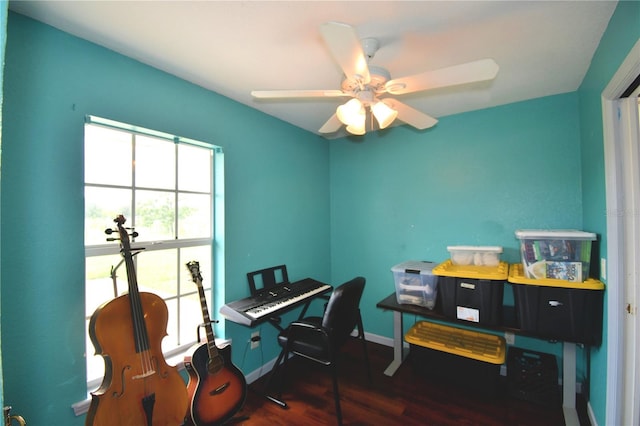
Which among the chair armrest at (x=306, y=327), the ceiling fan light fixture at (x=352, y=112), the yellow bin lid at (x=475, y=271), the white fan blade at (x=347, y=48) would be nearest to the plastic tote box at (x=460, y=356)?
the yellow bin lid at (x=475, y=271)

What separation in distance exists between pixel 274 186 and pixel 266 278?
863mm

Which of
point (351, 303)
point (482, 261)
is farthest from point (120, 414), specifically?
point (482, 261)

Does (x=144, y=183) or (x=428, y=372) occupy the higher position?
(x=144, y=183)

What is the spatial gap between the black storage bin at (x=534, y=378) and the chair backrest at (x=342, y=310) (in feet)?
4.17

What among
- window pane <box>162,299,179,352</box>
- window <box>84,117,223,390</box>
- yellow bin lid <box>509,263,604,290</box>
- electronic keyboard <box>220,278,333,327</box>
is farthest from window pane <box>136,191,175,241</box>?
yellow bin lid <box>509,263,604,290</box>

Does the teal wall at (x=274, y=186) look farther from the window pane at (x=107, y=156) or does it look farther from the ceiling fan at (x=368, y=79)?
the ceiling fan at (x=368, y=79)

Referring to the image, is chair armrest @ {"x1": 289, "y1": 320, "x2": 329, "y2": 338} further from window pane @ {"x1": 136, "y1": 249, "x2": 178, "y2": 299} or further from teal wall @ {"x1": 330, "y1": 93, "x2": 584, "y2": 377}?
teal wall @ {"x1": 330, "y1": 93, "x2": 584, "y2": 377}

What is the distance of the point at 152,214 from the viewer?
1.84m

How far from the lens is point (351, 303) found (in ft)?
6.62

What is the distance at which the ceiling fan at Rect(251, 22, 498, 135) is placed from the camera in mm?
1058

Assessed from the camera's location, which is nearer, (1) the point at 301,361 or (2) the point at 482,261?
(2) the point at 482,261

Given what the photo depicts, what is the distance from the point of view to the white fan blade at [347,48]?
3.18ft

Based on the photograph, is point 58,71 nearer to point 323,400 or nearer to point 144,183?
point 144,183

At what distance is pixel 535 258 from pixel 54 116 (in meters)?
2.94
